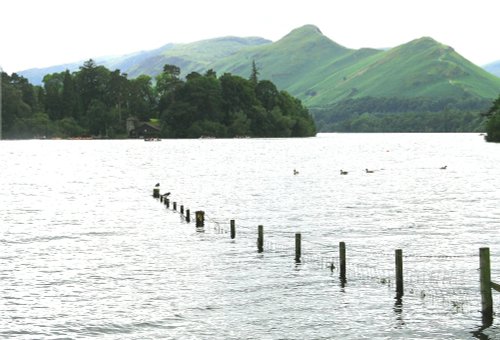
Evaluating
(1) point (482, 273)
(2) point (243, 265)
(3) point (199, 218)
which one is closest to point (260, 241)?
(2) point (243, 265)

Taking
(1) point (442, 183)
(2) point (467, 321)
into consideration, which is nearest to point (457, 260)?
(2) point (467, 321)

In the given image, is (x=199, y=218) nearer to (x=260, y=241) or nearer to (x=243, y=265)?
(x=260, y=241)

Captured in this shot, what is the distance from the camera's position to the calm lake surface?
3356 centimetres

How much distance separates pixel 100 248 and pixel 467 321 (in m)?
30.1

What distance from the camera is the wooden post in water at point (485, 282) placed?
32.2 meters

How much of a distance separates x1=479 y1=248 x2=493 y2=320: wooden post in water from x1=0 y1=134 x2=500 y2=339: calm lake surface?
0.62 meters

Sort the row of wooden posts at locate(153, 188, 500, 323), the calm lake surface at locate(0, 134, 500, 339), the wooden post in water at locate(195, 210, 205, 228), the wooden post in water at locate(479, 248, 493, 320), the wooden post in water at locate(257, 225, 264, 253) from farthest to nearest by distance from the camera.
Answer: the wooden post in water at locate(195, 210, 205, 228)
the wooden post in water at locate(257, 225, 264, 253)
the calm lake surface at locate(0, 134, 500, 339)
the row of wooden posts at locate(153, 188, 500, 323)
the wooden post in water at locate(479, 248, 493, 320)

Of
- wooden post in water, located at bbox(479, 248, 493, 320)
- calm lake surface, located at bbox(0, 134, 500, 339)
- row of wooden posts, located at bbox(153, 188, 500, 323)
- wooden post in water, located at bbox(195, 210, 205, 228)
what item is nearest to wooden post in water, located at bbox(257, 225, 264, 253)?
row of wooden posts, located at bbox(153, 188, 500, 323)

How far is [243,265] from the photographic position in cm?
4734

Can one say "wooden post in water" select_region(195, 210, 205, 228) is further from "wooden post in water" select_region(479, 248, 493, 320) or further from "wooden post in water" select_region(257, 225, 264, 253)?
"wooden post in water" select_region(479, 248, 493, 320)

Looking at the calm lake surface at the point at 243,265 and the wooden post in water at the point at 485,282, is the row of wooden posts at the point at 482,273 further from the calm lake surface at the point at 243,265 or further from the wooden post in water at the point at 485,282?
the calm lake surface at the point at 243,265

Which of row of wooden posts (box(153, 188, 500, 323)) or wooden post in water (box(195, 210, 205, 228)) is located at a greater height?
wooden post in water (box(195, 210, 205, 228))

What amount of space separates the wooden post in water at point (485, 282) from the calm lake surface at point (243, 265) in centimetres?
62

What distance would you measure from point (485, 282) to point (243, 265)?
61.1ft
